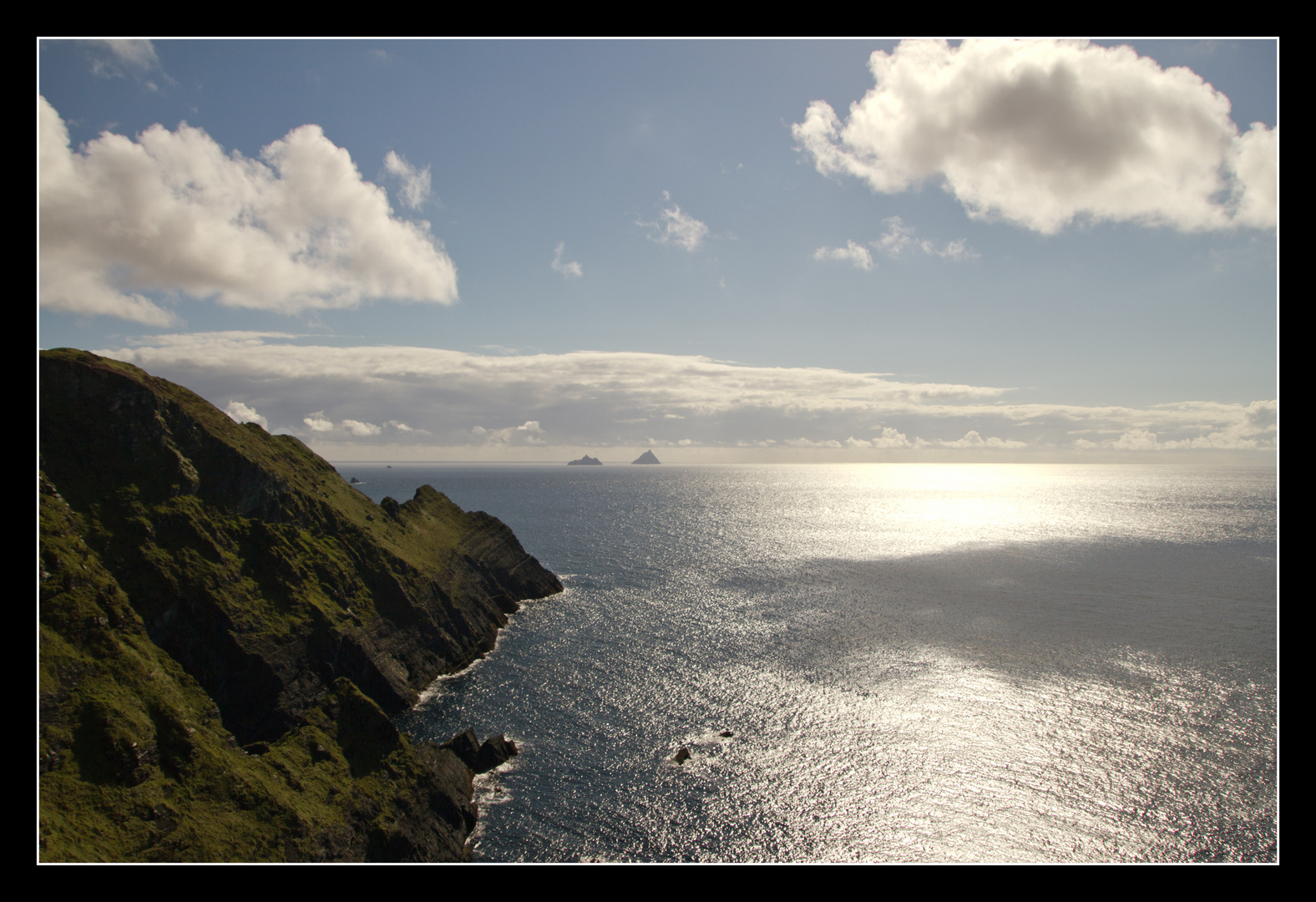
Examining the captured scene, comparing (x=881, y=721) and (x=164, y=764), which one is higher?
(x=164, y=764)

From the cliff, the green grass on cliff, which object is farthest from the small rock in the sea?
the green grass on cliff

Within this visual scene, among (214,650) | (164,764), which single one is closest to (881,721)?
(164,764)

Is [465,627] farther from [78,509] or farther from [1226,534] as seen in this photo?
[1226,534]

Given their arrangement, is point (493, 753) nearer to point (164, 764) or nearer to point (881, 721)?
point (164, 764)

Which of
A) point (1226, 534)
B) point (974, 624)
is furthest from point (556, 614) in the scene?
point (1226, 534)

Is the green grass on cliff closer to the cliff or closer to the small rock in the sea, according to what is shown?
the cliff

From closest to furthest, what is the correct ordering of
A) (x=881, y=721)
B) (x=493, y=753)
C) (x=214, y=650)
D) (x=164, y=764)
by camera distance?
(x=164, y=764), (x=214, y=650), (x=493, y=753), (x=881, y=721)

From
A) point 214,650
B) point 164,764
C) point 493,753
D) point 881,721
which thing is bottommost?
point 881,721

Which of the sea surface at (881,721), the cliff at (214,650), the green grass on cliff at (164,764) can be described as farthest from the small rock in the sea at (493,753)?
the green grass on cliff at (164,764)
